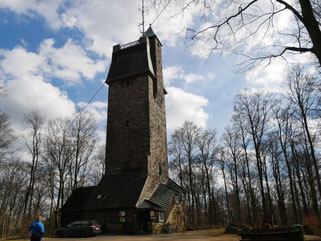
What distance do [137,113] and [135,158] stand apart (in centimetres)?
451

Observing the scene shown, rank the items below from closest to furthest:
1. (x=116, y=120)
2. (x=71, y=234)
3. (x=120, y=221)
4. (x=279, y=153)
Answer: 1. (x=71, y=234)
2. (x=120, y=221)
3. (x=116, y=120)
4. (x=279, y=153)

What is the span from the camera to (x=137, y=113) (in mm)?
24109

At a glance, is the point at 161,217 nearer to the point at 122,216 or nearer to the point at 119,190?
the point at 122,216

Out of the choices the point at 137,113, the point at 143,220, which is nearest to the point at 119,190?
the point at 143,220

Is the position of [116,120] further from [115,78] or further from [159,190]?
[159,190]

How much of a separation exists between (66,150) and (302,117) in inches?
891

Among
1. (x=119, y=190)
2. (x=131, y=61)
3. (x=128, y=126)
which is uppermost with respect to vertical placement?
(x=131, y=61)

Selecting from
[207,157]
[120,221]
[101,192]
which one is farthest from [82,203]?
[207,157]

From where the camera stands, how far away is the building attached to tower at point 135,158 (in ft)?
62.0

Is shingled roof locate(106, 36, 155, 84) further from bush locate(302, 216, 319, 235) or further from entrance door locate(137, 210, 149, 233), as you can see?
bush locate(302, 216, 319, 235)

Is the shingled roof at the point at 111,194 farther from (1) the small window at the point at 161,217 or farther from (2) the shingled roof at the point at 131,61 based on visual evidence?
(2) the shingled roof at the point at 131,61

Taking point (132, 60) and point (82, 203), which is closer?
point (82, 203)

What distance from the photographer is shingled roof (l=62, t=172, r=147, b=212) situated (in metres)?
19.3

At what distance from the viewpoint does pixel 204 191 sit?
113 ft
